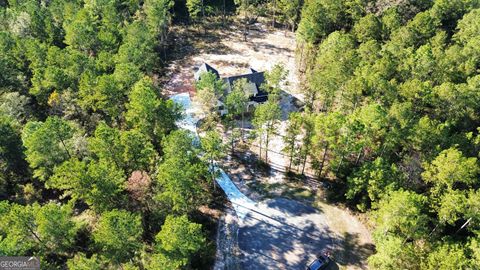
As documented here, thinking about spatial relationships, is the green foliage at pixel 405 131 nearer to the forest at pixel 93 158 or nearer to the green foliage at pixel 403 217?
the green foliage at pixel 403 217

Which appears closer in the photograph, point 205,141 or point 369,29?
point 205,141

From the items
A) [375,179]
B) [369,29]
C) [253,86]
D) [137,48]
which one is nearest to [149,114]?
[253,86]

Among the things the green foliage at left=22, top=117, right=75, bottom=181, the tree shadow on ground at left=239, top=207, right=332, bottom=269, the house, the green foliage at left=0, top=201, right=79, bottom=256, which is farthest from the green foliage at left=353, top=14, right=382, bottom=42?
the green foliage at left=0, top=201, right=79, bottom=256

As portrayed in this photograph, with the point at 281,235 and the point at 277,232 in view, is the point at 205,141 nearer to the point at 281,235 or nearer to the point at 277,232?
the point at 277,232

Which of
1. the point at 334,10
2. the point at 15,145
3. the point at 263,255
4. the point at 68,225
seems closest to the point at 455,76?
the point at 334,10

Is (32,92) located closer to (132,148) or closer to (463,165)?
(132,148)
